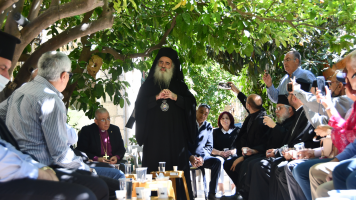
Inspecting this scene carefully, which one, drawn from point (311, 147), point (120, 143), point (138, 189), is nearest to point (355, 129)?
point (311, 147)

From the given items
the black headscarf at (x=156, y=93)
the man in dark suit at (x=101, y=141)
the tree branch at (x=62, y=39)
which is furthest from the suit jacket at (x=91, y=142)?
the tree branch at (x=62, y=39)

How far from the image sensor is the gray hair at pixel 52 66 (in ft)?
9.55

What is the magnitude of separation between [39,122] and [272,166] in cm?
351

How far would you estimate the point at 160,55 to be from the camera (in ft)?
18.0

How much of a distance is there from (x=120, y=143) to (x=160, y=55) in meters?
2.19

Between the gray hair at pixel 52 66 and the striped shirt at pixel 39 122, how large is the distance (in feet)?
0.44

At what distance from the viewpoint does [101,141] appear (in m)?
6.58

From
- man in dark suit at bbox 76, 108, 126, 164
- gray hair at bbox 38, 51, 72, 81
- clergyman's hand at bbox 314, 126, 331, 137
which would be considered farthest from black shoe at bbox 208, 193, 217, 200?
gray hair at bbox 38, 51, 72, 81

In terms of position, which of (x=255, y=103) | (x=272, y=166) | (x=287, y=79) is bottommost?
(x=272, y=166)

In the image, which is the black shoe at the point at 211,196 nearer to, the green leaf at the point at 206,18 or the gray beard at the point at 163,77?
the gray beard at the point at 163,77

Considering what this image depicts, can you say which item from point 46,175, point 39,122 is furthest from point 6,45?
point 46,175

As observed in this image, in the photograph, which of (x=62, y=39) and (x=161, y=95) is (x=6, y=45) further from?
(x=161, y=95)

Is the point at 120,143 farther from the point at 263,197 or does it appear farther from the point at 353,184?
the point at 353,184

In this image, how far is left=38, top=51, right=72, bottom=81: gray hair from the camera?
115 inches
